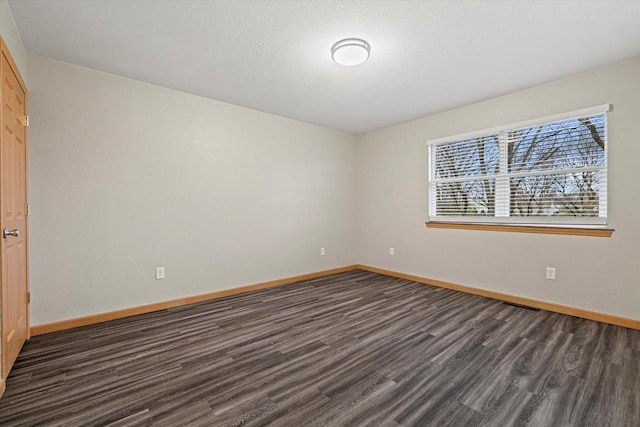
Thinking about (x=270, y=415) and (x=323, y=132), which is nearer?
(x=270, y=415)

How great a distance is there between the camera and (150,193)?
10.6ft

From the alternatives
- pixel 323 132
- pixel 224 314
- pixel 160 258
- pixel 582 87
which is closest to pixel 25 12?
pixel 160 258

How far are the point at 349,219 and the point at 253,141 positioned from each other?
2236 millimetres

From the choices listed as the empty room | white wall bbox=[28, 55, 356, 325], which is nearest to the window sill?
the empty room

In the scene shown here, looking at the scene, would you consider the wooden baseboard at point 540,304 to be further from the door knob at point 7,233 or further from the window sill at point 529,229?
the door knob at point 7,233

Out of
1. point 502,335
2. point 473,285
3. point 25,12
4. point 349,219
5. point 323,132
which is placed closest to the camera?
point 25,12

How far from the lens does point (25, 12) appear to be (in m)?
2.06

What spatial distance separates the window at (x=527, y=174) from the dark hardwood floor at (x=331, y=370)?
3.85 ft

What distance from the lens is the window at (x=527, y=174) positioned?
3.03m

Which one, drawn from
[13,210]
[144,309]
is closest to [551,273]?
[144,309]

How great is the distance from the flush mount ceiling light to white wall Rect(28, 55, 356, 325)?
1875mm

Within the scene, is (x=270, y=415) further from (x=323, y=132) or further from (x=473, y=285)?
(x=323, y=132)

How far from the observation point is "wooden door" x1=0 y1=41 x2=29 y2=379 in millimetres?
1846

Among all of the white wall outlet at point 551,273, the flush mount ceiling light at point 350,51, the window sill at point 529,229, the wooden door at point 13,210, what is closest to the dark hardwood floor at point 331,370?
the wooden door at point 13,210
